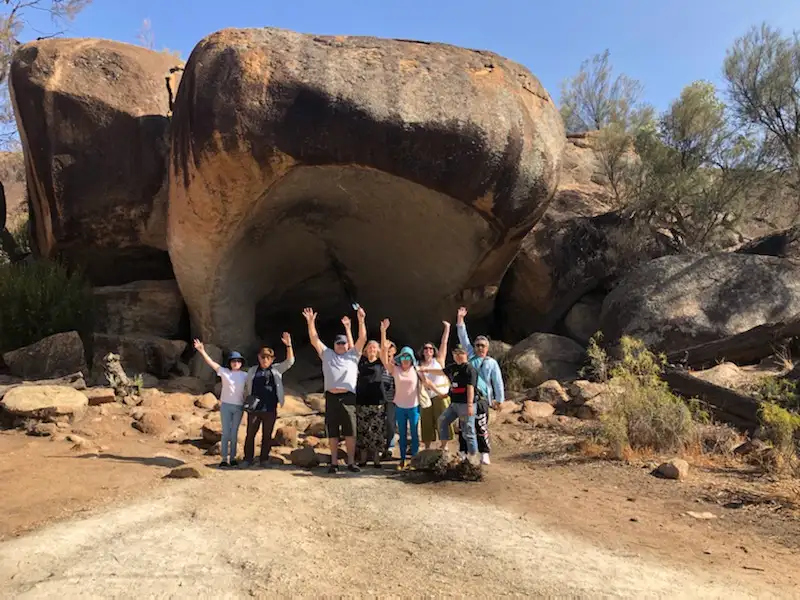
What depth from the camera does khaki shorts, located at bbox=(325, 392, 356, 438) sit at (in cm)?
535

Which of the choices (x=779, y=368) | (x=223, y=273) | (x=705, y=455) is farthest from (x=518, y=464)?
(x=223, y=273)

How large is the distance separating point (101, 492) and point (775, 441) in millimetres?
5143

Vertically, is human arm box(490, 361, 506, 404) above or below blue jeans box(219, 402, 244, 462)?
above

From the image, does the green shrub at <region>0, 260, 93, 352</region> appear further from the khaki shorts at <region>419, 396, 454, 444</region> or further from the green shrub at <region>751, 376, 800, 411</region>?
the green shrub at <region>751, 376, 800, 411</region>

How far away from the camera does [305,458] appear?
218 inches

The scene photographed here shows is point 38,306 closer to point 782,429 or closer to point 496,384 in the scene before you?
point 496,384

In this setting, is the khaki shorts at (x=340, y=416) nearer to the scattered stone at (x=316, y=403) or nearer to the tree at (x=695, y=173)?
the scattered stone at (x=316, y=403)

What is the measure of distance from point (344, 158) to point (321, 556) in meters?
5.53

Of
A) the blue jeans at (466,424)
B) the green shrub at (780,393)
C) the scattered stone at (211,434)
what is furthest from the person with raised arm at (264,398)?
the green shrub at (780,393)

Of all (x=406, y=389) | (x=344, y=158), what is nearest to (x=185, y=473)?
(x=406, y=389)

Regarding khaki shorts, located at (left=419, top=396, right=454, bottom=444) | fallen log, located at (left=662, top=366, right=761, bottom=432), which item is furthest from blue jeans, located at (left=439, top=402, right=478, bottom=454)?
fallen log, located at (left=662, top=366, right=761, bottom=432)

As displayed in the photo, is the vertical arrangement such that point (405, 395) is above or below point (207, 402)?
above

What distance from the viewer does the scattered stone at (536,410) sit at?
744 cm

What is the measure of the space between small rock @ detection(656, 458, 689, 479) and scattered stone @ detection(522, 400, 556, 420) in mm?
2477
